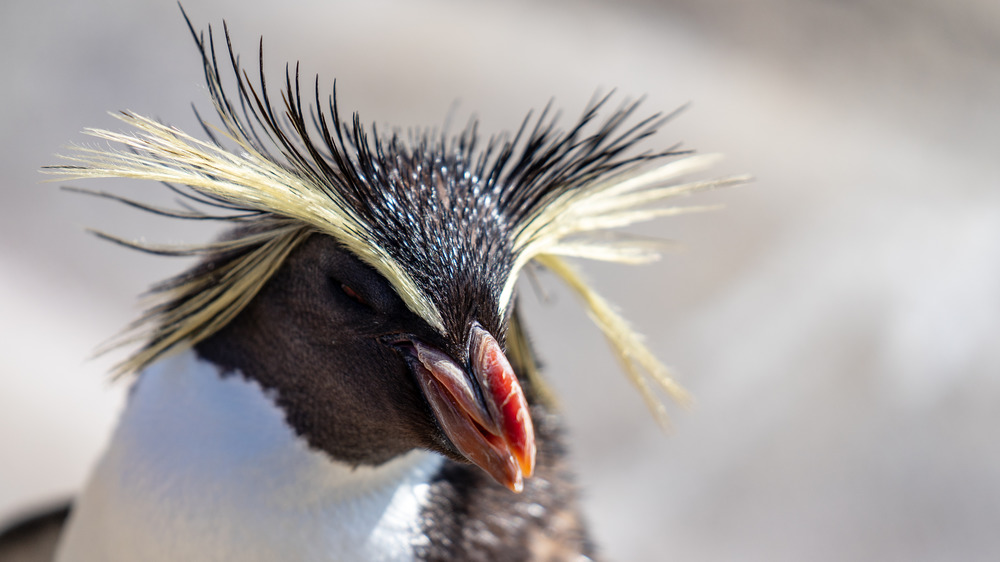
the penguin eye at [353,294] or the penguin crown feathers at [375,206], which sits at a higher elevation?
the penguin crown feathers at [375,206]

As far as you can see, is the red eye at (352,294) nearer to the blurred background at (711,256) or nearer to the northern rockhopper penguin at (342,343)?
the northern rockhopper penguin at (342,343)

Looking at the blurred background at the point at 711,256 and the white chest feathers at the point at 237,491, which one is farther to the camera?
the blurred background at the point at 711,256

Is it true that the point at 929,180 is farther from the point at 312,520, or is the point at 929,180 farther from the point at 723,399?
the point at 312,520

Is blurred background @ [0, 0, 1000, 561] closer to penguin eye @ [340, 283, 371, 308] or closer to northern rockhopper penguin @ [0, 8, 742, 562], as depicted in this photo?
northern rockhopper penguin @ [0, 8, 742, 562]

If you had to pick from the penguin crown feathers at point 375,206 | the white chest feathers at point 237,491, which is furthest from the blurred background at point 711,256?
the penguin crown feathers at point 375,206

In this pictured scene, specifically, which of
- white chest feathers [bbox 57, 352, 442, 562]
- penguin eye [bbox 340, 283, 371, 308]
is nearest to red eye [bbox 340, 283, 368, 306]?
penguin eye [bbox 340, 283, 371, 308]
